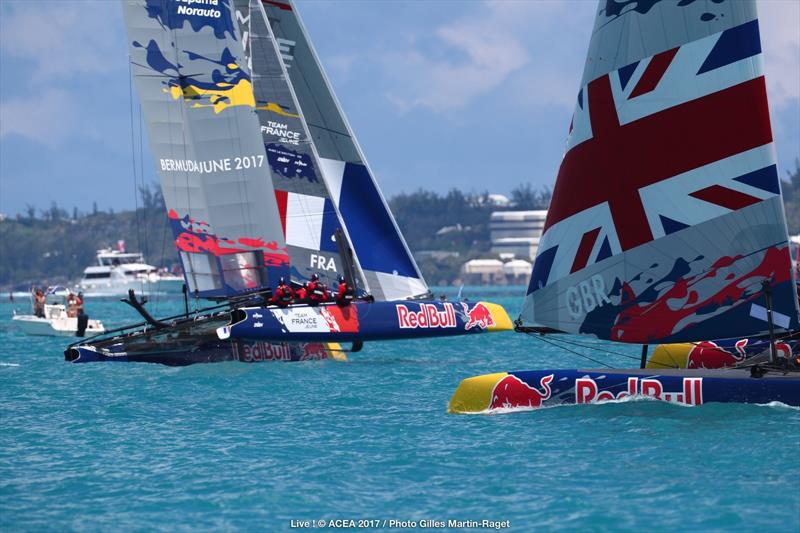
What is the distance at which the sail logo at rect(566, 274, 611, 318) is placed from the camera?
15930mm

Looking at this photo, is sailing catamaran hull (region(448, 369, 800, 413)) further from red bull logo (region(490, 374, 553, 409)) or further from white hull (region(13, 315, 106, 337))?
white hull (region(13, 315, 106, 337))

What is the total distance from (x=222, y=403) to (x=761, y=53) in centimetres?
964

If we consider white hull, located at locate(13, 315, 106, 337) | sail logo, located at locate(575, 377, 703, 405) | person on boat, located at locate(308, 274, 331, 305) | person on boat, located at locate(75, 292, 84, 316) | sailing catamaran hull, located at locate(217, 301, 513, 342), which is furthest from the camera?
person on boat, located at locate(75, 292, 84, 316)

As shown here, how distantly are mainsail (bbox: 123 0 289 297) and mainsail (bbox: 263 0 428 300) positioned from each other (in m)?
1.84

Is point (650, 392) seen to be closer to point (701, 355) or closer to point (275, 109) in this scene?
point (701, 355)

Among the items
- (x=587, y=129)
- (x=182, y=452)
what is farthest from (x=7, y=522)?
(x=587, y=129)

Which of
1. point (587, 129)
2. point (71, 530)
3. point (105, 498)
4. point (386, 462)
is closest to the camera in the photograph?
point (71, 530)

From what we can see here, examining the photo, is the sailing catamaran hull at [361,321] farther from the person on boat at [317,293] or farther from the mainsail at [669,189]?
the mainsail at [669,189]

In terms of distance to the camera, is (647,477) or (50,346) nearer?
(647,477)

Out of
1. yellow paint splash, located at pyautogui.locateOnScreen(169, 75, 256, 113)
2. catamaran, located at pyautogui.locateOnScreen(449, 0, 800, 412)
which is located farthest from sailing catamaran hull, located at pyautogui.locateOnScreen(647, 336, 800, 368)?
yellow paint splash, located at pyautogui.locateOnScreen(169, 75, 256, 113)

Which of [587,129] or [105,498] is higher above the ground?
[587,129]

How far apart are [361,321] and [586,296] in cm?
963

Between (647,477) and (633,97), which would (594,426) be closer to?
(647,477)

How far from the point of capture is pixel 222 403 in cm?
1944
